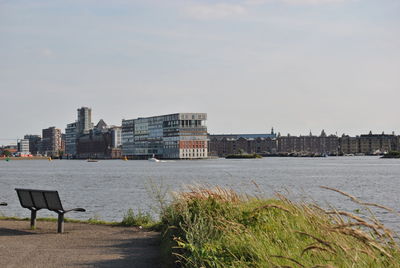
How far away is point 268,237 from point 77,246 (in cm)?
492

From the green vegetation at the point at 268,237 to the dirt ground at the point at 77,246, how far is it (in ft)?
2.00

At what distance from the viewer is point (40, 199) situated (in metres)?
15.2

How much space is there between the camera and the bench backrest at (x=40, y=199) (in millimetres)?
14523

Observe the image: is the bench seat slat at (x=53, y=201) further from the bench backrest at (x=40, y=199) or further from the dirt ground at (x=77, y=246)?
the dirt ground at (x=77, y=246)

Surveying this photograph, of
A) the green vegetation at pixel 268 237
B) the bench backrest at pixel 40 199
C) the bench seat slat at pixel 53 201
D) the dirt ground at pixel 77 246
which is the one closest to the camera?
the green vegetation at pixel 268 237

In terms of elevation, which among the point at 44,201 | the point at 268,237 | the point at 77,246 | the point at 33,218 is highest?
the point at 44,201

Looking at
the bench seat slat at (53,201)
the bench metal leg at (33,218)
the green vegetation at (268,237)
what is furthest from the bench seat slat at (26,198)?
the green vegetation at (268,237)

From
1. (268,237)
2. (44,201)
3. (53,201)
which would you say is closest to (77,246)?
(53,201)

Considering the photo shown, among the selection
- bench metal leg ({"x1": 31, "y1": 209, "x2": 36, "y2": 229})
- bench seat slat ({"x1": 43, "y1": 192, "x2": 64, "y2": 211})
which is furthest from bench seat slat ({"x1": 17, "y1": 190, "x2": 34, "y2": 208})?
bench seat slat ({"x1": 43, "y1": 192, "x2": 64, "y2": 211})

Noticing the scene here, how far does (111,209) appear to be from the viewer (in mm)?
31594

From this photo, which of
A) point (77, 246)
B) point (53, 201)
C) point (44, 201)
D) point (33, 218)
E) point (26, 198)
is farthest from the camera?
point (26, 198)

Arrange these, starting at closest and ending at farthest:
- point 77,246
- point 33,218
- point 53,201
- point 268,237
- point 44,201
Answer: point 268,237
point 77,246
point 53,201
point 44,201
point 33,218

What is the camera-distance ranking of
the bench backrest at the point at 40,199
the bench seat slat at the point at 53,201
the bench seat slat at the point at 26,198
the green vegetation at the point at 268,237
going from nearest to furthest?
the green vegetation at the point at 268,237 < the bench seat slat at the point at 53,201 < the bench backrest at the point at 40,199 < the bench seat slat at the point at 26,198

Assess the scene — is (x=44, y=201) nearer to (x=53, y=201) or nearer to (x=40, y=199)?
(x=40, y=199)
